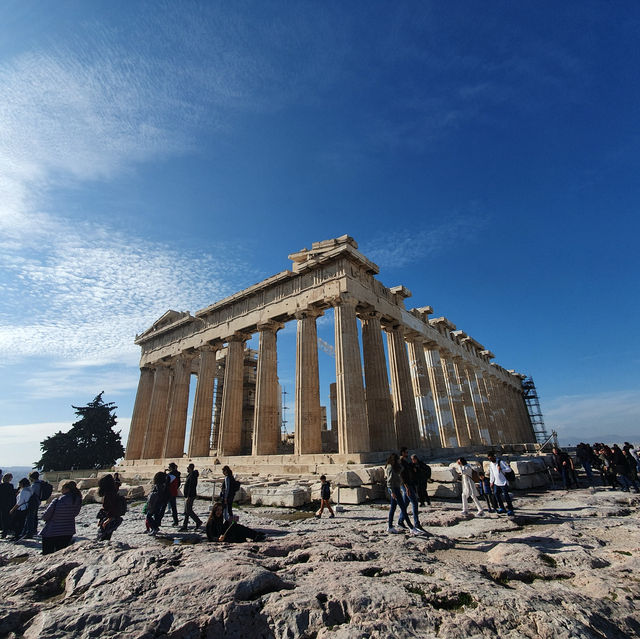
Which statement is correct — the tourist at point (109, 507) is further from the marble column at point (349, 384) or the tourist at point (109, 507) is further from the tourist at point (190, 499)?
the marble column at point (349, 384)

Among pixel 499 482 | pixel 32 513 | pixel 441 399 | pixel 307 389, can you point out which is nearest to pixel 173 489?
pixel 32 513

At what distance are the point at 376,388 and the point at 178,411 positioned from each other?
17.3m

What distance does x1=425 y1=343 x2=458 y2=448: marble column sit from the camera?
25844 millimetres

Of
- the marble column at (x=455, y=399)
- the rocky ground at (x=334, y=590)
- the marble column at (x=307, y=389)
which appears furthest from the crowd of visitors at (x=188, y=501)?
the marble column at (x=455, y=399)

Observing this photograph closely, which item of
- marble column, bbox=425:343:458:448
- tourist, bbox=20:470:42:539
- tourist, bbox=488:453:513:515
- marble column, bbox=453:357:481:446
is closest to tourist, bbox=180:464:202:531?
tourist, bbox=20:470:42:539

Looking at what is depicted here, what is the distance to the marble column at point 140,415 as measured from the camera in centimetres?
3177

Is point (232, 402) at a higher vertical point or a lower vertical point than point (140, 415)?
lower

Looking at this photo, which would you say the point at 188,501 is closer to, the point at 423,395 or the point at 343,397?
the point at 343,397

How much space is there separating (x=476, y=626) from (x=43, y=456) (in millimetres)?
50996

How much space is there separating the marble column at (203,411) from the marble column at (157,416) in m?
6.57

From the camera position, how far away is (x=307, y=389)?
19.8 m

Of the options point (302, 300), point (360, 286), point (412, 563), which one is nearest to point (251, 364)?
point (302, 300)

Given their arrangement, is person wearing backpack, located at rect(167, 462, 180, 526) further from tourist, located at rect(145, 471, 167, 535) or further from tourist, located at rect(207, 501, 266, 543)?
tourist, located at rect(207, 501, 266, 543)

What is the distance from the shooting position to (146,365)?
34125 mm
